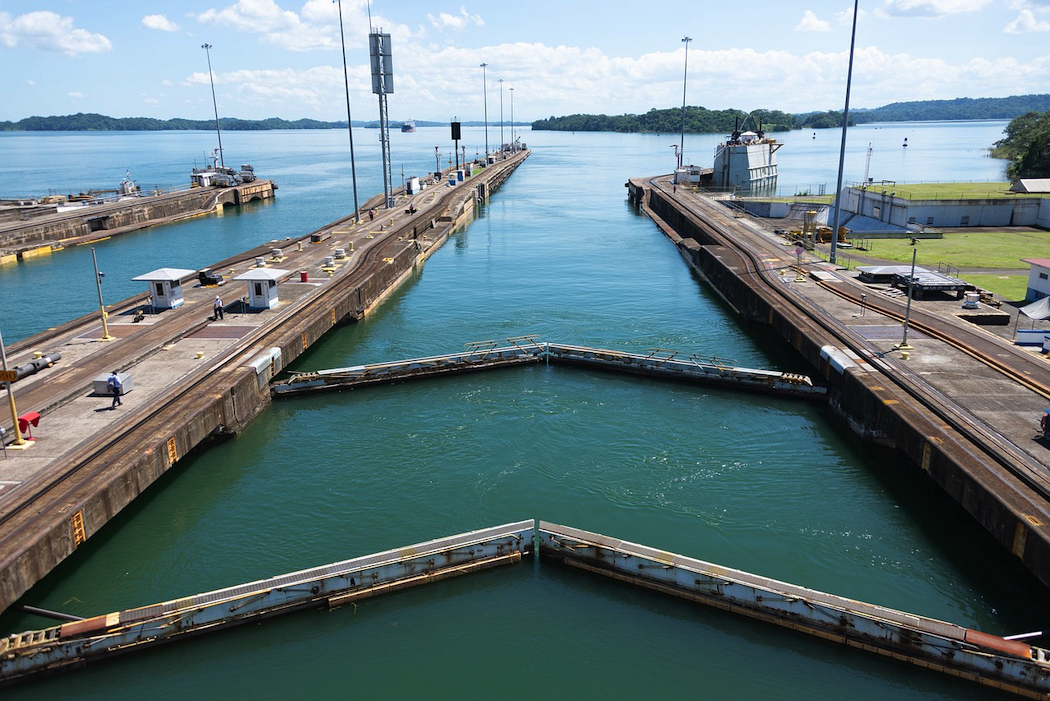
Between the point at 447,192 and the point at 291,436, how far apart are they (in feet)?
287

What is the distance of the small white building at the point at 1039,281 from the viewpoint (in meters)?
41.3

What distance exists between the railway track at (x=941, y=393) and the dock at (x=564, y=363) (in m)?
3.44

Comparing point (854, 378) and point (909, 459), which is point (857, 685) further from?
point (854, 378)

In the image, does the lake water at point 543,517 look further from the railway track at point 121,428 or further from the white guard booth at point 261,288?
the white guard booth at point 261,288

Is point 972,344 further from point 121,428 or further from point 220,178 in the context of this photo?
point 220,178

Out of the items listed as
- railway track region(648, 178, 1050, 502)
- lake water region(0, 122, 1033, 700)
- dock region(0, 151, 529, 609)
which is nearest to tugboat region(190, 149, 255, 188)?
dock region(0, 151, 529, 609)

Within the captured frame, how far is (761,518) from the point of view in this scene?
25453 millimetres

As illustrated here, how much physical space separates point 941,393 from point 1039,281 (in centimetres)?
1832

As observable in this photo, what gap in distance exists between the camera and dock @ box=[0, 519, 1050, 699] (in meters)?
18.0

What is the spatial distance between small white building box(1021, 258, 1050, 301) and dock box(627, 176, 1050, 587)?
114 inches

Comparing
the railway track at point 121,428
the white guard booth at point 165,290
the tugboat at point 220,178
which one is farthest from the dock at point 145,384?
the tugboat at point 220,178

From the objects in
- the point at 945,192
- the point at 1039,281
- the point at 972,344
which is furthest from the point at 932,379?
the point at 945,192

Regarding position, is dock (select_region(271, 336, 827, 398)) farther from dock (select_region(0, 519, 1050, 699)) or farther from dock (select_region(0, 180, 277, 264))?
dock (select_region(0, 180, 277, 264))

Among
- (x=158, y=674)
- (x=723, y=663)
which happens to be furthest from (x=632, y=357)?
(x=158, y=674)
